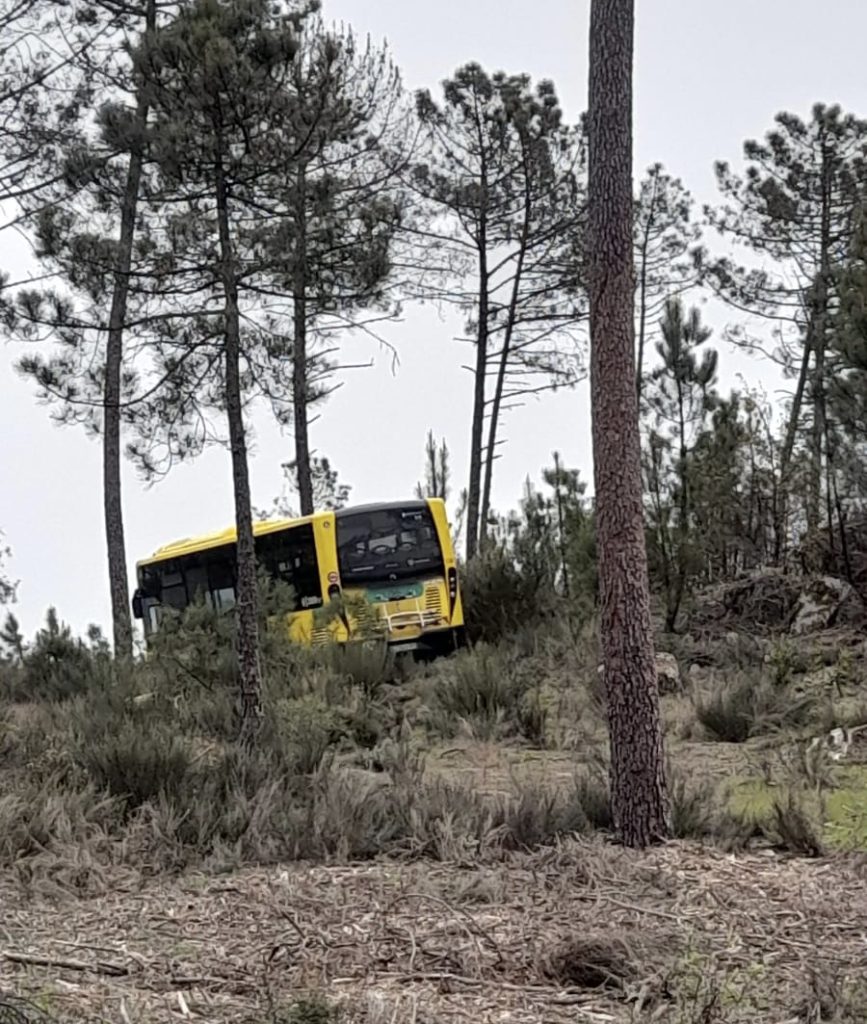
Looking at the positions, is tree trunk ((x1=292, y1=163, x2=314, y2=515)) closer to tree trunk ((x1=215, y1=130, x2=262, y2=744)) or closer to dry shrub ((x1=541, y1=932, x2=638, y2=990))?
tree trunk ((x1=215, y1=130, x2=262, y2=744))

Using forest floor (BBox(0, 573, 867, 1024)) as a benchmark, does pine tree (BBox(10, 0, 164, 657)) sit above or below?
above

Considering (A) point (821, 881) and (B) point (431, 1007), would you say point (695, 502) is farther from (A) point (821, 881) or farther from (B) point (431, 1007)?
(B) point (431, 1007)

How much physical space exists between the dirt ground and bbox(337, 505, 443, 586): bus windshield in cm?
1180

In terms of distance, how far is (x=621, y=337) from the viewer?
21.3 feet

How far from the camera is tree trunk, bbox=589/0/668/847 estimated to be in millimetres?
6410

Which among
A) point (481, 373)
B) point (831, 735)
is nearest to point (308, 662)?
point (831, 735)

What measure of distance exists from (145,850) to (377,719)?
4675 millimetres

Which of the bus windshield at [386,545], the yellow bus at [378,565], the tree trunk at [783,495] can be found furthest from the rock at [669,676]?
the bus windshield at [386,545]

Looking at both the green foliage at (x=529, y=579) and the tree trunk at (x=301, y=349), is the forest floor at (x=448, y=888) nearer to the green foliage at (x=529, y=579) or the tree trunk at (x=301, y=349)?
the tree trunk at (x=301, y=349)

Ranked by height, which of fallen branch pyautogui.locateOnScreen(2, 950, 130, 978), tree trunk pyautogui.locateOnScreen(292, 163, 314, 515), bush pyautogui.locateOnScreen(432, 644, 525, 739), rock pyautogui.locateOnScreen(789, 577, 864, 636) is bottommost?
fallen branch pyautogui.locateOnScreen(2, 950, 130, 978)

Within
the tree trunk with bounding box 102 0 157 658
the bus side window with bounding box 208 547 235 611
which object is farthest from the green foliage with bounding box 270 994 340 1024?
the bus side window with bounding box 208 547 235 611

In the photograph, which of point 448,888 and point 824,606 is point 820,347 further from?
point 448,888

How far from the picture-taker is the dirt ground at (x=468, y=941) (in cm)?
401

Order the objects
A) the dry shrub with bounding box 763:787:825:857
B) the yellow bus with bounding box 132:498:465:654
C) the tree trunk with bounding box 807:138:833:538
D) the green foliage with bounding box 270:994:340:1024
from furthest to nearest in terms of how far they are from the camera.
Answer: the yellow bus with bounding box 132:498:465:654
the tree trunk with bounding box 807:138:833:538
the dry shrub with bounding box 763:787:825:857
the green foliage with bounding box 270:994:340:1024
